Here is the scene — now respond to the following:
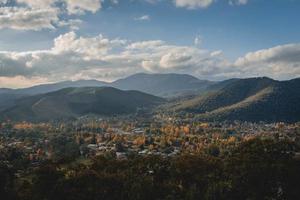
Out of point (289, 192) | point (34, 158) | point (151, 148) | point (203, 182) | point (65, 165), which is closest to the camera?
point (289, 192)

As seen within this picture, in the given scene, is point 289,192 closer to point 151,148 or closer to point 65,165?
point 65,165

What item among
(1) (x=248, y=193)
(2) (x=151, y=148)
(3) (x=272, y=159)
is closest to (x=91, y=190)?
(1) (x=248, y=193)

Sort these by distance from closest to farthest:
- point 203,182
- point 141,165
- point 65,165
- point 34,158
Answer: point 203,182
point 141,165
point 65,165
point 34,158

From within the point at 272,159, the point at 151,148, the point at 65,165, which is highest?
the point at 272,159

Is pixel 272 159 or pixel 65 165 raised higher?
pixel 272 159

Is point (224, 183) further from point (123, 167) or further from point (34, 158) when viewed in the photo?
point (34, 158)

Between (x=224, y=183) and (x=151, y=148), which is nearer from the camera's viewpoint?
(x=224, y=183)

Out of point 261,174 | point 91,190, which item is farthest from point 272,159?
point 91,190
